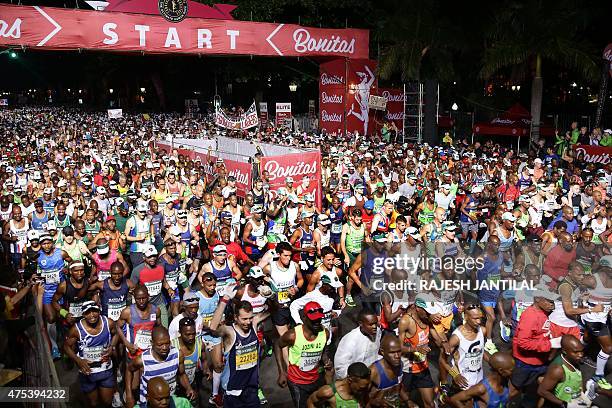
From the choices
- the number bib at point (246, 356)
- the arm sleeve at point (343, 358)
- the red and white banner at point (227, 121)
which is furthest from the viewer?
the red and white banner at point (227, 121)

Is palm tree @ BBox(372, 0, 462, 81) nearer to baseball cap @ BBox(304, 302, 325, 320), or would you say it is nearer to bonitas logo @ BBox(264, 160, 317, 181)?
bonitas logo @ BBox(264, 160, 317, 181)

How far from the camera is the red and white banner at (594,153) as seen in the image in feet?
56.9

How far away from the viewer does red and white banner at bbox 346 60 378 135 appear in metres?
27.0

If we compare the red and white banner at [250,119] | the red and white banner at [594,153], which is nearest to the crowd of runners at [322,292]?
the red and white banner at [594,153]

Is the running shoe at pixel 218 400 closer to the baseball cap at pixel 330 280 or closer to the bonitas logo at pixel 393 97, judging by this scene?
the baseball cap at pixel 330 280

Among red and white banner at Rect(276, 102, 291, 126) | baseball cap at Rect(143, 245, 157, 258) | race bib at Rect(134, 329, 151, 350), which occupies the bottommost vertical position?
race bib at Rect(134, 329, 151, 350)

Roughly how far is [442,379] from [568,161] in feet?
46.5

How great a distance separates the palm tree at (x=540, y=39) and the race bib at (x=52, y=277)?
19.3m

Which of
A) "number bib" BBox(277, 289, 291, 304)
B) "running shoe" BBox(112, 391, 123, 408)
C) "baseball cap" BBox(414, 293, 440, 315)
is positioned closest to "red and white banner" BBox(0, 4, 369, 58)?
"number bib" BBox(277, 289, 291, 304)

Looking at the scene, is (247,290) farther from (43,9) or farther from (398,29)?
(398,29)

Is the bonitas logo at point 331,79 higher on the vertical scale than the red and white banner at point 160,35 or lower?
lower

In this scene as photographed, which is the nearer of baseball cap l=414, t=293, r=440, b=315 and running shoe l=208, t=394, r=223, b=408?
running shoe l=208, t=394, r=223, b=408

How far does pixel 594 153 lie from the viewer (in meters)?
17.7

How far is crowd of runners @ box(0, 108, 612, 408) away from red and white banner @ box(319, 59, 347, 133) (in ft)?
47.7
